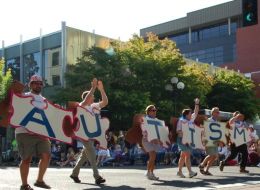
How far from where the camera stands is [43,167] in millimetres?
8195

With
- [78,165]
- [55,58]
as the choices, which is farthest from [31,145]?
[55,58]

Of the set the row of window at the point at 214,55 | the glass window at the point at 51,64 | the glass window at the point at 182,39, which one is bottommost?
the glass window at the point at 51,64

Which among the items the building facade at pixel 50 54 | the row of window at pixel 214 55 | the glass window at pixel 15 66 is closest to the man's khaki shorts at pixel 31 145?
the building facade at pixel 50 54

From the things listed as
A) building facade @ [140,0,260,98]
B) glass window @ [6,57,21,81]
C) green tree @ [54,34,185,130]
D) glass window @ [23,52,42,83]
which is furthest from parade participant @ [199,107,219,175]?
building facade @ [140,0,260,98]

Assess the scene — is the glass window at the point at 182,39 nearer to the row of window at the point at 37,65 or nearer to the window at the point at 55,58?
the row of window at the point at 37,65

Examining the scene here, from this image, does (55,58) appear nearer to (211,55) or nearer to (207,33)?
(211,55)

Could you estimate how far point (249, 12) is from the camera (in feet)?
47.2

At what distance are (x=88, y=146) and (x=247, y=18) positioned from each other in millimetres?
6848

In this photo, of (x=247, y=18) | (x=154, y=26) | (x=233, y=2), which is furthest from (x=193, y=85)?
(x=154, y=26)

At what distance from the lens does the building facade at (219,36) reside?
74062 mm

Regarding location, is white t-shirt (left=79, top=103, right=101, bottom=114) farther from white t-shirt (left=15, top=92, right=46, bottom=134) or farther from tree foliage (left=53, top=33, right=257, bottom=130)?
tree foliage (left=53, top=33, right=257, bottom=130)

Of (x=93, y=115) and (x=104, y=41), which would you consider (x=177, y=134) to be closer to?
(x=93, y=115)

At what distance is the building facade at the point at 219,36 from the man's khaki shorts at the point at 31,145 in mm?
66952

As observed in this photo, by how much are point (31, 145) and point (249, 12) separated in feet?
28.2
